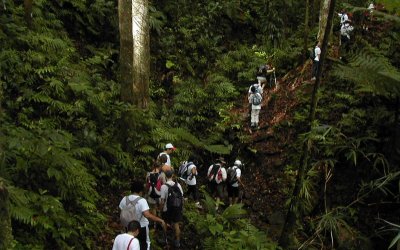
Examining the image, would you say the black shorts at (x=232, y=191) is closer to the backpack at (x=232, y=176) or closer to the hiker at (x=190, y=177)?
the backpack at (x=232, y=176)

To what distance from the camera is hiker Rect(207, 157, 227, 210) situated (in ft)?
34.4

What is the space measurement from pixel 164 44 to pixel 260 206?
8203 mm

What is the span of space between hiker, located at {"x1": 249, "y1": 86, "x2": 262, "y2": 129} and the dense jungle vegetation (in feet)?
1.09

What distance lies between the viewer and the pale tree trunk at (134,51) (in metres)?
10.3

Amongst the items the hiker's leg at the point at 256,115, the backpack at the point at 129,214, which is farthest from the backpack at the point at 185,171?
the hiker's leg at the point at 256,115

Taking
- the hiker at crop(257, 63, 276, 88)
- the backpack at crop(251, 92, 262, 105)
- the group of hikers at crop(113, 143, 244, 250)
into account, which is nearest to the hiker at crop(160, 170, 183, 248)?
the group of hikers at crop(113, 143, 244, 250)

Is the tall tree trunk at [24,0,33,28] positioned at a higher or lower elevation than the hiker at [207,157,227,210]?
higher

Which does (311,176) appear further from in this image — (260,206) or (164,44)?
(164,44)

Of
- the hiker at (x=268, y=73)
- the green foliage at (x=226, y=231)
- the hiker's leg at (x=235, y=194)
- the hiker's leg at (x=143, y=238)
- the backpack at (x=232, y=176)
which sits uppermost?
the hiker at (x=268, y=73)

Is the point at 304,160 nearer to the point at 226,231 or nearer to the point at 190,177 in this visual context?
the point at 226,231

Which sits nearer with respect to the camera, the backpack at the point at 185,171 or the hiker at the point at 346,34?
the backpack at the point at 185,171

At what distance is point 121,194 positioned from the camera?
8.93 metres

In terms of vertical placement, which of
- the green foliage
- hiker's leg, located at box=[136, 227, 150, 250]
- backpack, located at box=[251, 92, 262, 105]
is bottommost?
the green foliage

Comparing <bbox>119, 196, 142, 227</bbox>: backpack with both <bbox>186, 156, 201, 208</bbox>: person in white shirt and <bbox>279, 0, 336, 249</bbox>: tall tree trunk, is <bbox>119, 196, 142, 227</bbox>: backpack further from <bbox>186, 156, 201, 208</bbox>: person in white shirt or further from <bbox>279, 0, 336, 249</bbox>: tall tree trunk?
<bbox>186, 156, 201, 208</bbox>: person in white shirt
